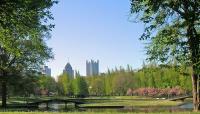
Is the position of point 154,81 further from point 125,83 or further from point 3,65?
point 3,65

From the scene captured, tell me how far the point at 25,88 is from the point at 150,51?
128 feet

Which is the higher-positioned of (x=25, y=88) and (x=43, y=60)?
(x=43, y=60)

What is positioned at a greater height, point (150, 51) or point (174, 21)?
point (174, 21)

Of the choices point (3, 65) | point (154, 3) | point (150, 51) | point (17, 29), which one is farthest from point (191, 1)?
point (3, 65)

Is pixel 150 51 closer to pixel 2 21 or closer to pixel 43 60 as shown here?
pixel 2 21

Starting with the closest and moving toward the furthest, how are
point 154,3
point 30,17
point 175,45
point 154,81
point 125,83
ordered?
point 154,3 < point 30,17 < point 175,45 < point 154,81 < point 125,83

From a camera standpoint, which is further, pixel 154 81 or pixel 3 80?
pixel 154 81

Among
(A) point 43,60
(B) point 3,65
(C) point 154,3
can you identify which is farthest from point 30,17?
(A) point 43,60

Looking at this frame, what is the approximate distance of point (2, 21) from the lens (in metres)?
29.1

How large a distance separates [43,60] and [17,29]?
136 feet

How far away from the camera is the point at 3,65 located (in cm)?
6588

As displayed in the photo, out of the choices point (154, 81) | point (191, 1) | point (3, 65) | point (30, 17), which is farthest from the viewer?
point (154, 81)

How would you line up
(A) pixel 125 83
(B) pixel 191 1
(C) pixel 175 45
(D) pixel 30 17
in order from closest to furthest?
1. (B) pixel 191 1
2. (D) pixel 30 17
3. (C) pixel 175 45
4. (A) pixel 125 83

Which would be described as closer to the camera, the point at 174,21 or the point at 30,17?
the point at 30,17
